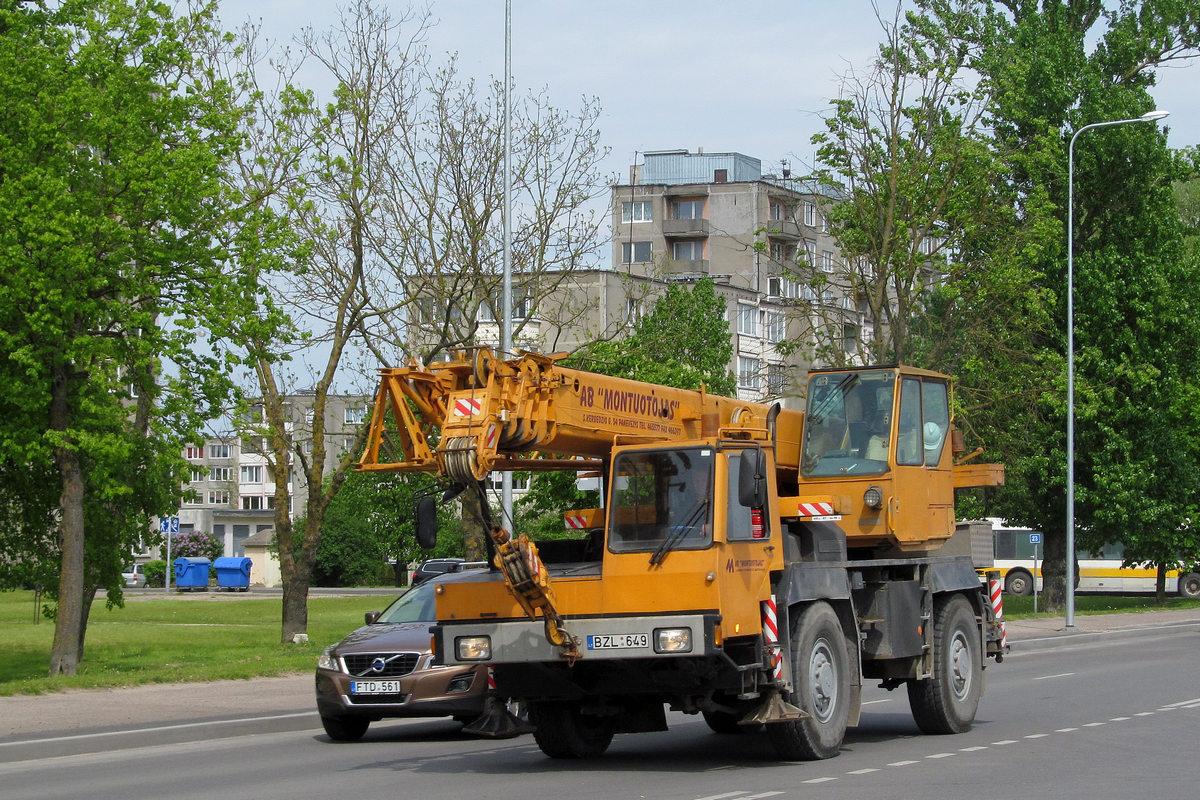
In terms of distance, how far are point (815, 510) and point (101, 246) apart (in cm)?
1494

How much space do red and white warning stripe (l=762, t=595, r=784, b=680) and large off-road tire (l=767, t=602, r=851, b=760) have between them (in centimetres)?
30

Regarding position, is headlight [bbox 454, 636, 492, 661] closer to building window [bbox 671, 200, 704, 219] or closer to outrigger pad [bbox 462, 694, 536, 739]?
outrigger pad [bbox 462, 694, 536, 739]

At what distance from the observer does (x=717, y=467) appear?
438 inches

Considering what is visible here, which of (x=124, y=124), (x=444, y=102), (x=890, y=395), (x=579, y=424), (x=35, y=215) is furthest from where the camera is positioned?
(x=444, y=102)

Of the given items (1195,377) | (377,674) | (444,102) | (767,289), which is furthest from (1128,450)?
(767,289)

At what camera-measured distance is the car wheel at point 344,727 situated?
14.9m

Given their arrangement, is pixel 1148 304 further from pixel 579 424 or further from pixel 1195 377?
pixel 579 424

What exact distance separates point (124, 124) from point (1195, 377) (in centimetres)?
3096

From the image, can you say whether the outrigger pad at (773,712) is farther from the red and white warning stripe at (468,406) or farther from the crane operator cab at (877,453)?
the red and white warning stripe at (468,406)

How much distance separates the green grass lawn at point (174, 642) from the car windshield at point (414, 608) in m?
5.37

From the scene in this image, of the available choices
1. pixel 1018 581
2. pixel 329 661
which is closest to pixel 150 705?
pixel 329 661

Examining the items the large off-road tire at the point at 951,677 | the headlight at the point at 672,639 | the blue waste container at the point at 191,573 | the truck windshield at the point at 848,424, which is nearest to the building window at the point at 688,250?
the blue waste container at the point at 191,573

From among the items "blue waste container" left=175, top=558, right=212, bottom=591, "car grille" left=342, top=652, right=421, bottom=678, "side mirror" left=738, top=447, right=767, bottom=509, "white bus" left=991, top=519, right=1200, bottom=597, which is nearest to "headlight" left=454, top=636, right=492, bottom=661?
"side mirror" left=738, top=447, right=767, bottom=509

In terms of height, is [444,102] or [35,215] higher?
[444,102]
